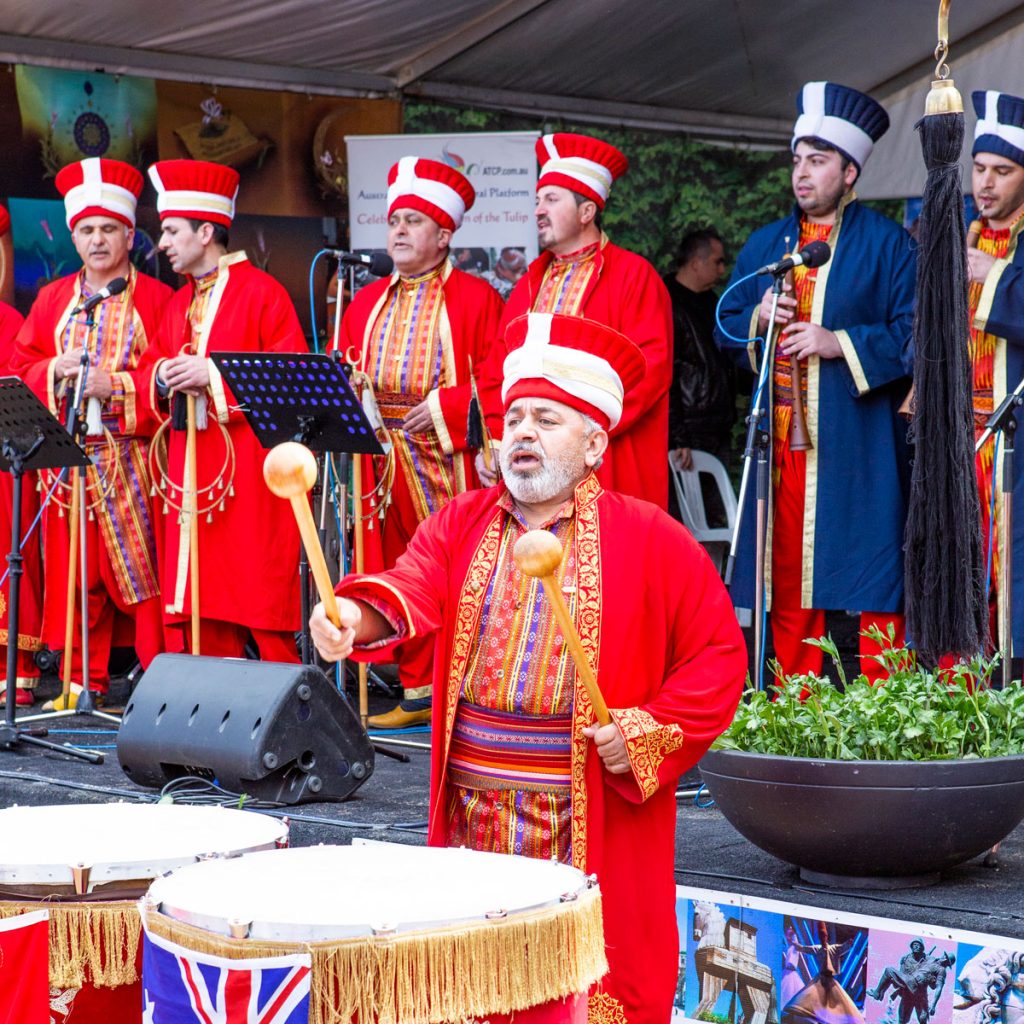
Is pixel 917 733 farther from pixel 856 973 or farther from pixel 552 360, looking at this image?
pixel 552 360

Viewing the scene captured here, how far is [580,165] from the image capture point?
6.09 metres

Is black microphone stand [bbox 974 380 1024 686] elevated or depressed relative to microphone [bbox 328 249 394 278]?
depressed

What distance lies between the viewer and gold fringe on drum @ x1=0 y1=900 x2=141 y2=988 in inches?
104

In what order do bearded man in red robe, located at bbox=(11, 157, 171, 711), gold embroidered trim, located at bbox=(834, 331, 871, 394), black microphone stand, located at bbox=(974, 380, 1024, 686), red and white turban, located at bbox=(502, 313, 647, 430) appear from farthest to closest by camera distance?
bearded man in red robe, located at bbox=(11, 157, 171, 711)
gold embroidered trim, located at bbox=(834, 331, 871, 394)
black microphone stand, located at bbox=(974, 380, 1024, 686)
red and white turban, located at bbox=(502, 313, 647, 430)

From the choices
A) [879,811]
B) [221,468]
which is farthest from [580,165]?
[879,811]

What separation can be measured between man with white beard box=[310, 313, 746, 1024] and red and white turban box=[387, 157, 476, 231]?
3212 millimetres

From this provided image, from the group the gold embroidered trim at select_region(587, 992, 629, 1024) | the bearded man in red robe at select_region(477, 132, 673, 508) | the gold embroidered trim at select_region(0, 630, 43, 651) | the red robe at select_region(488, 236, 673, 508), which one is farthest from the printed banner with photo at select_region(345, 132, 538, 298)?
the gold embroidered trim at select_region(587, 992, 629, 1024)

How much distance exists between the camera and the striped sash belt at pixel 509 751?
3.10 meters

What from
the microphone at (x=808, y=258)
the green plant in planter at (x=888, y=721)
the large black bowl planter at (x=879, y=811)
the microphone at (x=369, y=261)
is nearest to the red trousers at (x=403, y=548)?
the microphone at (x=369, y=261)

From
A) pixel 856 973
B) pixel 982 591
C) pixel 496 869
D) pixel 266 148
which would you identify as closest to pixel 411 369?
pixel 266 148

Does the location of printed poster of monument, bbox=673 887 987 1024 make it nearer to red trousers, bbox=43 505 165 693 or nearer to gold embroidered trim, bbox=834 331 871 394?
gold embroidered trim, bbox=834 331 871 394

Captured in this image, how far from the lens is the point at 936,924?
3.25 m

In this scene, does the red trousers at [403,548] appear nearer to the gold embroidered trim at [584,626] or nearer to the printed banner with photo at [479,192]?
the printed banner with photo at [479,192]

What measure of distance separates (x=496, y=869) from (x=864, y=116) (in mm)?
3797
